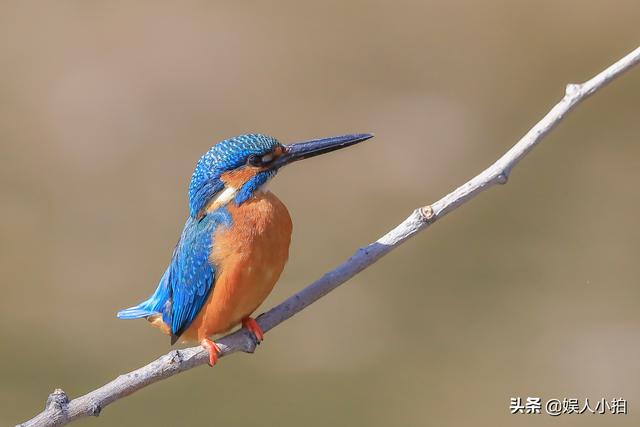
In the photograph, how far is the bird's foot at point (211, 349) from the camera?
3070 millimetres

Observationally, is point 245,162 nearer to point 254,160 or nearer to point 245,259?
point 254,160

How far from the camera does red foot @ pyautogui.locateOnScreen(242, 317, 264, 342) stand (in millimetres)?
3176

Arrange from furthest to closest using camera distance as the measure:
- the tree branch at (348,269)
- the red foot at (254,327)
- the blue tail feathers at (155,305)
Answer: the blue tail feathers at (155,305) < the red foot at (254,327) < the tree branch at (348,269)

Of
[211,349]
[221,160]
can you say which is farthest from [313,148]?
[211,349]

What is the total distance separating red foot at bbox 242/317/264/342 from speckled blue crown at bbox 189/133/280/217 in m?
0.40

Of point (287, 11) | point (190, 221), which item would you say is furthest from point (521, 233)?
point (190, 221)

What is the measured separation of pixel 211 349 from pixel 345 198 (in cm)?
423

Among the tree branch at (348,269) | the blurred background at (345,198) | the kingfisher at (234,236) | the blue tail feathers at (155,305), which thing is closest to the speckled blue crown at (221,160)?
the kingfisher at (234,236)

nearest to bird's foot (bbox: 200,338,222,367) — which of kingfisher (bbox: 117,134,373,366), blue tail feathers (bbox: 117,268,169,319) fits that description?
kingfisher (bbox: 117,134,373,366)

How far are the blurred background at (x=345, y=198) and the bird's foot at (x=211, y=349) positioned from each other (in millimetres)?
2492

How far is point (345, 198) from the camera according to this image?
23.9ft

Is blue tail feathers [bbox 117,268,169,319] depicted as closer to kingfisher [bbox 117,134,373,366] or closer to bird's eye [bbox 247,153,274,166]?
kingfisher [bbox 117,134,373,366]

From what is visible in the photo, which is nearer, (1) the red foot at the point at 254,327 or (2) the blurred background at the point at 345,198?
(1) the red foot at the point at 254,327

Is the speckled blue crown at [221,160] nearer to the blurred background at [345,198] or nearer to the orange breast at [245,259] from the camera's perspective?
the orange breast at [245,259]
